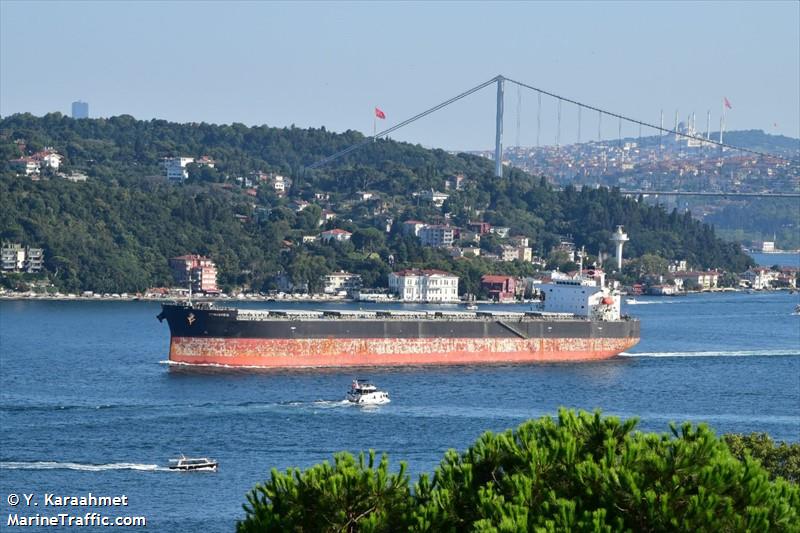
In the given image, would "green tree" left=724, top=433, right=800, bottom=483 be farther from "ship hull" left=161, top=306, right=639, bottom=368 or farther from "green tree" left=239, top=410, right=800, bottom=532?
"ship hull" left=161, top=306, right=639, bottom=368

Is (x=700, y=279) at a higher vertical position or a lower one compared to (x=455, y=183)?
lower

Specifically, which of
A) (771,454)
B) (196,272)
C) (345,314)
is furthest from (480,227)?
(771,454)

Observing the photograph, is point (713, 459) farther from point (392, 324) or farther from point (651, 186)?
point (651, 186)

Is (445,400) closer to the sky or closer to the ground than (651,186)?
closer to the ground

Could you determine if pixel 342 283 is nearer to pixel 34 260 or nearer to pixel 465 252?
Answer: pixel 465 252

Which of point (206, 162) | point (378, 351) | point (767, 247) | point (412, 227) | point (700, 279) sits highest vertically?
point (206, 162)

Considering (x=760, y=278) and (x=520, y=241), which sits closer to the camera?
(x=520, y=241)

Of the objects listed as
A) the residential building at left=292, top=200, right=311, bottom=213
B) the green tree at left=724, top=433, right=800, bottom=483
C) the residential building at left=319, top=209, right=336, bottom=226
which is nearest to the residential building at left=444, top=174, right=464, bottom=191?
the residential building at left=292, top=200, right=311, bottom=213

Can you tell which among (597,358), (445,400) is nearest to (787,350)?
(597,358)
